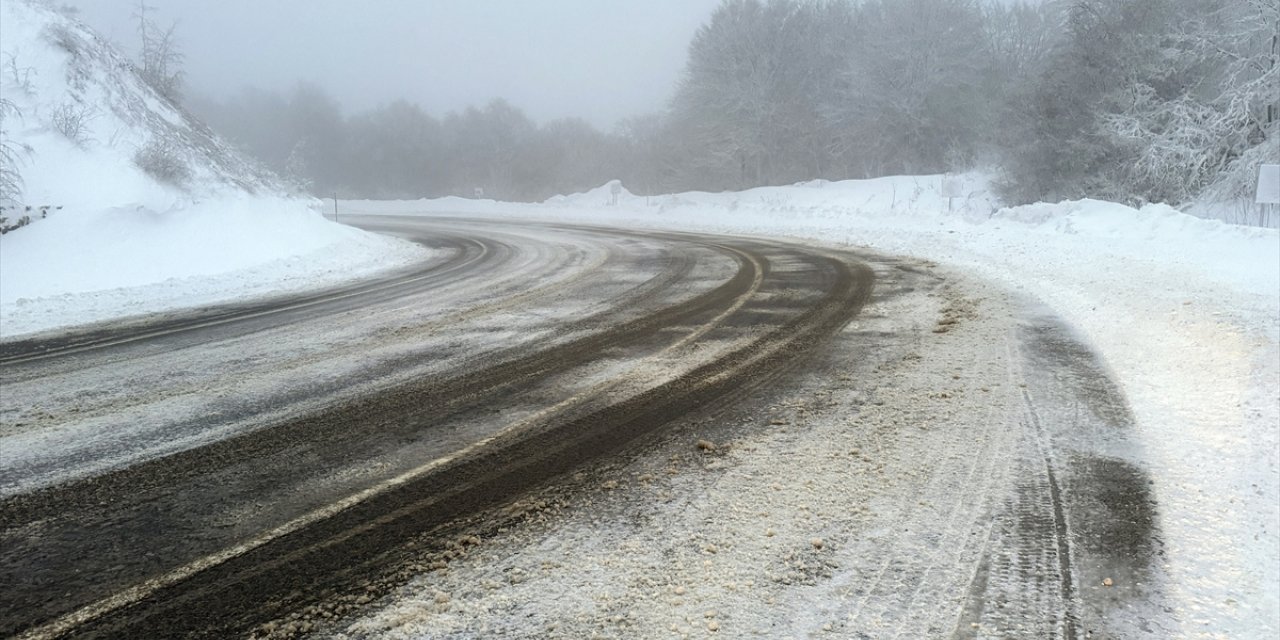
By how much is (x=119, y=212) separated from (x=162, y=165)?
9.96 ft

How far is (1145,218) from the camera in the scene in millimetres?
12578

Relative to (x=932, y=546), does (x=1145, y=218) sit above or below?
above

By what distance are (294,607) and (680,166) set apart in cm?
5471

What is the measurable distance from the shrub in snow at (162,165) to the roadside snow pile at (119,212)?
29 mm

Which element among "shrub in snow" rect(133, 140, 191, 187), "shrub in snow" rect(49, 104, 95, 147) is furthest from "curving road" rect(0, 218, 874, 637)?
"shrub in snow" rect(49, 104, 95, 147)

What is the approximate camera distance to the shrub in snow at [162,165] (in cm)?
1509

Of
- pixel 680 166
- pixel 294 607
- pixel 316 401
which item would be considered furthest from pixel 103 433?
pixel 680 166

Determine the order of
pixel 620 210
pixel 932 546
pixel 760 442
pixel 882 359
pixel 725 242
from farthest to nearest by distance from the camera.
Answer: pixel 620 210
pixel 725 242
pixel 882 359
pixel 760 442
pixel 932 546

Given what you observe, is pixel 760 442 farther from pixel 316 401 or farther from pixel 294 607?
pixel 316 401

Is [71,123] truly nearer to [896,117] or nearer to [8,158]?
[8,158]

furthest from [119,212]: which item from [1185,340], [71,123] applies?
[1185,340]

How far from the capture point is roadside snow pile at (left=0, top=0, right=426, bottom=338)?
10.2 meters

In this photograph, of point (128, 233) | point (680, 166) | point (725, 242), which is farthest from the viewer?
point (680, 166)

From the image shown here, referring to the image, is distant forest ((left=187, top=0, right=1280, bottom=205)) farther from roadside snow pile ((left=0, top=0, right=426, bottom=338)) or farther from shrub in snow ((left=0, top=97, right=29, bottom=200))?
shrub in snow ((left=0, top=97, right=29, bottom=200))
